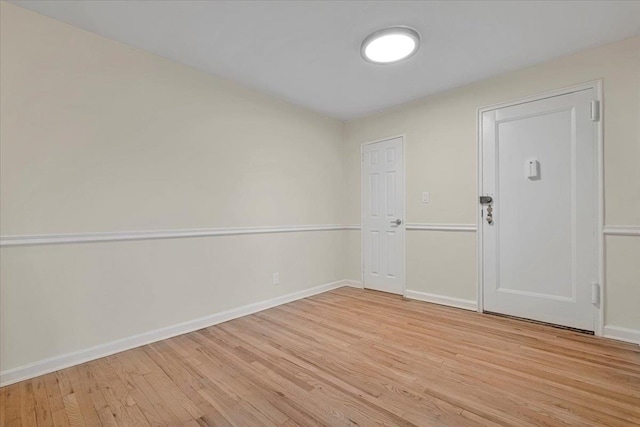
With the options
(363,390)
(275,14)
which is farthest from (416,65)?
(363,390)

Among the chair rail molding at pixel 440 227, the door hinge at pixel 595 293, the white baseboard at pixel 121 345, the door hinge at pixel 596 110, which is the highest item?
the door hinge at pixel 596 110

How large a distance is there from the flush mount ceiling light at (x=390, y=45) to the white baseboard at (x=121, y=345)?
102 inches

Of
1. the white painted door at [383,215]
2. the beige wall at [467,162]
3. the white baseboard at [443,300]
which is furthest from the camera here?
the white painted door at [383,215]

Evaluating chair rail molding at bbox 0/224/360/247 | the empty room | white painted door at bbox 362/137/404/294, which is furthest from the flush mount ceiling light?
chair rail molding at bbox 0/224/360/247

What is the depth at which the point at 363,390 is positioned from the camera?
→ 1649mm

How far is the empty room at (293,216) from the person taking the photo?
1705 mm

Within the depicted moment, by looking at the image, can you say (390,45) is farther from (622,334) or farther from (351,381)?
(622,334)

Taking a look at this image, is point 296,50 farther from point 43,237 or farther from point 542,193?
point 542,193

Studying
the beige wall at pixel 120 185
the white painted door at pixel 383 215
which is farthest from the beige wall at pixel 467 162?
the beige wall at pixel 120 185

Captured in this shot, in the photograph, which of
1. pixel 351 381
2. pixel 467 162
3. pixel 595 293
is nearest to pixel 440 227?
pixel 467 162

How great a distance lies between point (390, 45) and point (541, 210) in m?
1.95

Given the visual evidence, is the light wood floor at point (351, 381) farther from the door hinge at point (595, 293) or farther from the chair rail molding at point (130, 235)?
the chair rail molding at point (130, 235)

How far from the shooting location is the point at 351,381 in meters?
1.74

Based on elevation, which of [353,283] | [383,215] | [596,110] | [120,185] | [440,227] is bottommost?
[353,283]
